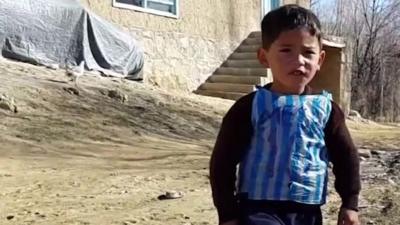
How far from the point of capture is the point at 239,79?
56.2ft

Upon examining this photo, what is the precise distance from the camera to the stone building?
51.2ft

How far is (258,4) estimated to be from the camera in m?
19.4

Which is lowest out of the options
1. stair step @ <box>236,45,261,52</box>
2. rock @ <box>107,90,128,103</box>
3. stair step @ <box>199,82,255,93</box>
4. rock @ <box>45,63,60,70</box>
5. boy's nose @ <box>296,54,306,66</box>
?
stair step @ <box>199,82,255,93</box>

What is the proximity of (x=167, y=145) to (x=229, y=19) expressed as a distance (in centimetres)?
1012

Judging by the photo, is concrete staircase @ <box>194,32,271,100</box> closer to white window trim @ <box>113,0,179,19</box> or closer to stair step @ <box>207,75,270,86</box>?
stair step @ <box>207,75,270,86</box>

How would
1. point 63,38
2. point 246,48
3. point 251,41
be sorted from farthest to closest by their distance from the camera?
1. point 251,41
2. point 246,48
3. point 63,38

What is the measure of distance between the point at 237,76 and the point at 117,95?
6.99 m

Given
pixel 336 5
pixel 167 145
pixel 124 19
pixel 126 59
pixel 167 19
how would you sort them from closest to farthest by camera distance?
pixel 167 145
pixel 126 59
pixel 124 19
pixel 167 19
pixel 336 5

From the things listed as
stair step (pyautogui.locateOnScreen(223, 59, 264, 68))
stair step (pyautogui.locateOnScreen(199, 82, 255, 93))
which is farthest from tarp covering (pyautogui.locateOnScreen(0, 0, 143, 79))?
stair step (pyautogui.locateOnScreen(223, 59, 264, 68))

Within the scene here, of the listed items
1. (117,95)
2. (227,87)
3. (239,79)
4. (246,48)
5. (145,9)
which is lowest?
(227,87)

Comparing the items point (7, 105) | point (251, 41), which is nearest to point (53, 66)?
point (7, 105)

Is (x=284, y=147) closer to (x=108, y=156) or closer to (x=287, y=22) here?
(x=287, y=22)

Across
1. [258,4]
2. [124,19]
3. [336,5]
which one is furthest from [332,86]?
[336,5]

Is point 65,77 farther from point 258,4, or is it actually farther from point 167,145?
point 258,4
